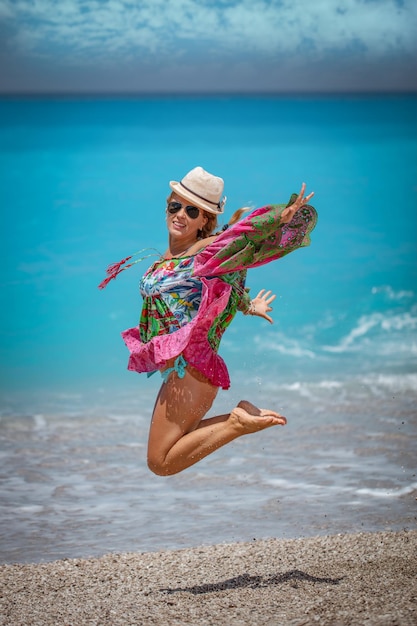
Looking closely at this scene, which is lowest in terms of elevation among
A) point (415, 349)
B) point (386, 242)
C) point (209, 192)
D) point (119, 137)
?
point (209, 192)

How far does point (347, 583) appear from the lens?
13.9ft

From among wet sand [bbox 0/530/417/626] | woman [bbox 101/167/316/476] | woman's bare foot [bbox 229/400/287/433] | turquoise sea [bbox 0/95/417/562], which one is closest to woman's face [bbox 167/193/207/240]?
woman [bbox 101/167/316/476]

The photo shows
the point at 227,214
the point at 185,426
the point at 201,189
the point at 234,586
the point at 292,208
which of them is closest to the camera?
the point at 292,208

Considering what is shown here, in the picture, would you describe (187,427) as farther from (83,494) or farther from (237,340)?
(237,340)

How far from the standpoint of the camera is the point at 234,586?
4340 mm

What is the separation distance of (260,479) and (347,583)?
97.7 inches

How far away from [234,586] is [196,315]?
1.29 meters

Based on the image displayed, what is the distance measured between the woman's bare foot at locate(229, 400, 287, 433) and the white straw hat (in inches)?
32.9

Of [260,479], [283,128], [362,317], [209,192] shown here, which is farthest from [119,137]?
[209,192]

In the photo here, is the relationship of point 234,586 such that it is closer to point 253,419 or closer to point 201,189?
point 253,419

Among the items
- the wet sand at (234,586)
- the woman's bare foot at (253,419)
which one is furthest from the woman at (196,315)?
the wet sand at (234,586)

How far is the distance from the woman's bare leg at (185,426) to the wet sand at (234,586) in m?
0.64

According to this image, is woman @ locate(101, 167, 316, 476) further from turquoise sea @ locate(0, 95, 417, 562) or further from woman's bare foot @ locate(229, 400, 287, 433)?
turquoise sea @ locate(0, 95, 417, 562)

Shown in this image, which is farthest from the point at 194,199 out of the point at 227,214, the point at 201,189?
the point at 227,214
